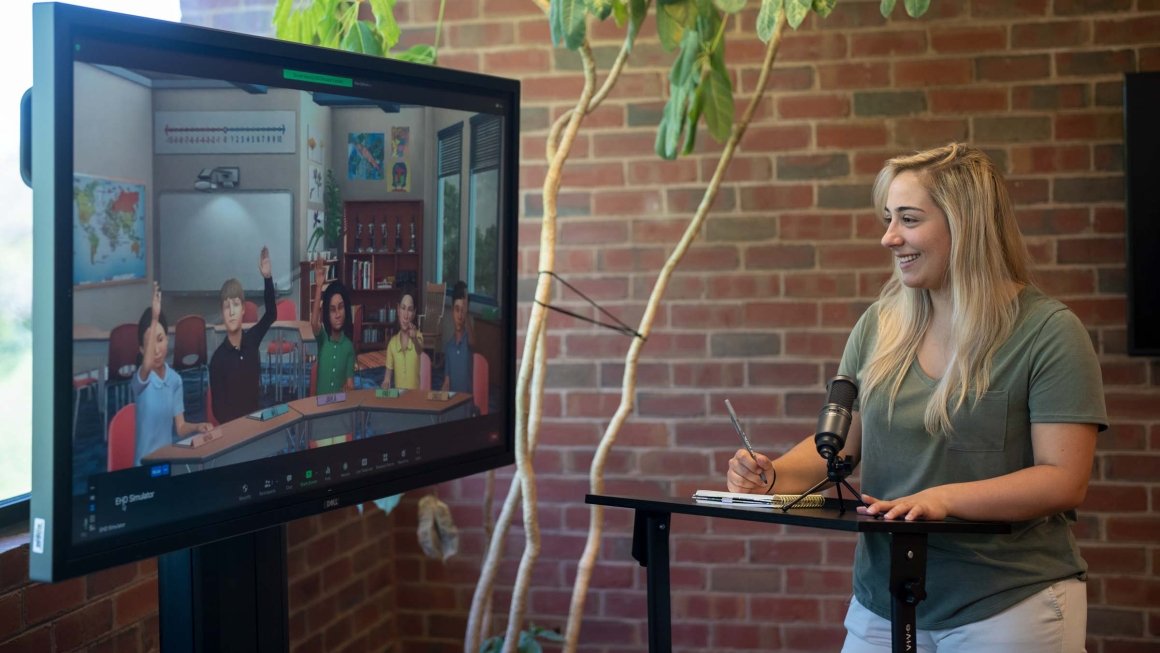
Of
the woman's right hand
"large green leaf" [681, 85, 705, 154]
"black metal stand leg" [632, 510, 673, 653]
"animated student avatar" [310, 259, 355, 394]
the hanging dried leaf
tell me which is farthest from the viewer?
the hanging dried leaf

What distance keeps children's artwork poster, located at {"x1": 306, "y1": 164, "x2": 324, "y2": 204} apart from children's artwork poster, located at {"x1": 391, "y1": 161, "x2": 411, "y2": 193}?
0.54 ft

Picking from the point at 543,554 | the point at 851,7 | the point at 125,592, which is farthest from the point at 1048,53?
the point at 125,592

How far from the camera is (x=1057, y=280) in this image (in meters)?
3.16

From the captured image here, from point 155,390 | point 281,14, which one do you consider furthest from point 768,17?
point 155,390

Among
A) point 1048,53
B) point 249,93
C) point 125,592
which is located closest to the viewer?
point 249,93

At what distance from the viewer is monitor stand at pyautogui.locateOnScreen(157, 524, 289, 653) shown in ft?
5.52

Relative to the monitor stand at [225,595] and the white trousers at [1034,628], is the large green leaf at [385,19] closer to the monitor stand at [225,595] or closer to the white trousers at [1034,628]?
the monitor stand at [225,595]

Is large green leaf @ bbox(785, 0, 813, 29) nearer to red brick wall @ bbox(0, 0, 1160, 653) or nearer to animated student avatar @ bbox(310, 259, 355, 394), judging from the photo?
animated student avatar @ bbox(310, 259, 355, 394)

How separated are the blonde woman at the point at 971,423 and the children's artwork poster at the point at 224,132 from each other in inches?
40.3

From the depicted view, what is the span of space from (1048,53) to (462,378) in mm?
2103

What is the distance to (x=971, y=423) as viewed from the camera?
6.29ft

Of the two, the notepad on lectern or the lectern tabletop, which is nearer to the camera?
the lectern tabletop

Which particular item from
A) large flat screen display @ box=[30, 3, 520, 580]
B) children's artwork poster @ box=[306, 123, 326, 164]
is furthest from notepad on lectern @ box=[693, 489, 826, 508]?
children's artwork poster @ box=[306, 123, 326, 164]

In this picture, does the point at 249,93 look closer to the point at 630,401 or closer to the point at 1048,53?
the point at 630,401
